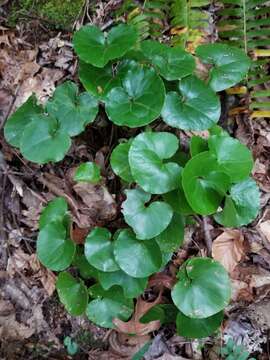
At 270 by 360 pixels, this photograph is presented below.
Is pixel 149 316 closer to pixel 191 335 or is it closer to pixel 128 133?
pixel 191 335

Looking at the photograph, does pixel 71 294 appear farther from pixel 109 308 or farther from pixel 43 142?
pixel 43 142

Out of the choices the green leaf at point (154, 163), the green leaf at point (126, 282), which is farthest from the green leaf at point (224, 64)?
the green leaf at point (126, 282)

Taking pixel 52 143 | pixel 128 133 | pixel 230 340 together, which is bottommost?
pixel 230 340

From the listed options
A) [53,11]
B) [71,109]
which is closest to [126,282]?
[71,109]

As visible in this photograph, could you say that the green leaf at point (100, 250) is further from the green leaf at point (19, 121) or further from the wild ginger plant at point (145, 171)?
the green leaf at point (19, 121)

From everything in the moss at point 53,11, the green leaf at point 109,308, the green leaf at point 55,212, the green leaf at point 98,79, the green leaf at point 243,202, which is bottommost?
the green leaf at point 109,308

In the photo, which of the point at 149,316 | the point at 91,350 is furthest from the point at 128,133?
the point at 91,350
